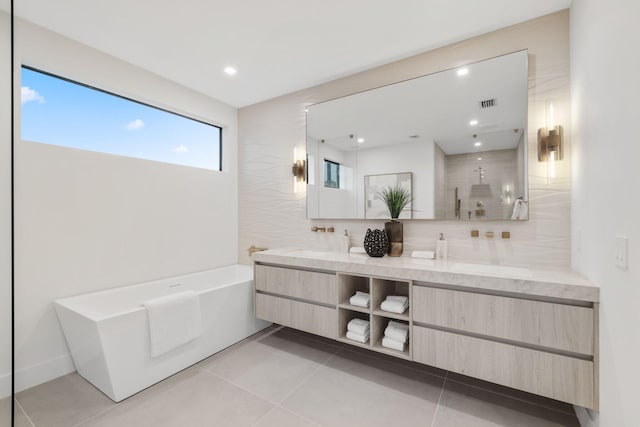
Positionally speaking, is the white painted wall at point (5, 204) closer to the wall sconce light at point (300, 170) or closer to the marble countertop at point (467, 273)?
the marble countertop at point (467, 273)

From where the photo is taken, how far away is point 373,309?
222 centimetres

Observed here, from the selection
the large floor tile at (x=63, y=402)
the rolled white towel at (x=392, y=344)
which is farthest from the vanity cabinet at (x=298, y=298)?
the large floor tile at (x=63, y=402)

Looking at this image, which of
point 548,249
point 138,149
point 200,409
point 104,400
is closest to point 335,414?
point 200,409

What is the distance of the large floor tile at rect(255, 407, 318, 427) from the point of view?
1.74 meters

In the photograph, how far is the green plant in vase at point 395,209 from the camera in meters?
2.58

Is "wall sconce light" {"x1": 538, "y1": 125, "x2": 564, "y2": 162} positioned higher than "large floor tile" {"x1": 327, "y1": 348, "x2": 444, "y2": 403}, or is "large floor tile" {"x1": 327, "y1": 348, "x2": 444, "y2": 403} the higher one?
"wall sconce light" {"x1": 538, "y1": 125, "x2": 564, "y2": 162}

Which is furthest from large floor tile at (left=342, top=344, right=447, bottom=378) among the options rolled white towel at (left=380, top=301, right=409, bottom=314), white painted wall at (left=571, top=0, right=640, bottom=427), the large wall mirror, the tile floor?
the large wall mirror

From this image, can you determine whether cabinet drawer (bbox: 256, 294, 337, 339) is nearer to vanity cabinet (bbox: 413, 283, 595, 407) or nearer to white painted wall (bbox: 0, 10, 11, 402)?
vanity cabinet (bbox: 413, 283, 595, 407)

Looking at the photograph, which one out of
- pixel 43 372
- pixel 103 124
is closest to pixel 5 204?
pixel 103 124

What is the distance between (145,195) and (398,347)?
2.77 m

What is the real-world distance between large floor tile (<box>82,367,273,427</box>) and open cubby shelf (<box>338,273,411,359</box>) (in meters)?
0.85

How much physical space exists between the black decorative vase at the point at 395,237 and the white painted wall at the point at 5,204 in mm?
2769

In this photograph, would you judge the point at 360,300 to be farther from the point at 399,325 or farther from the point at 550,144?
the point at 550,144

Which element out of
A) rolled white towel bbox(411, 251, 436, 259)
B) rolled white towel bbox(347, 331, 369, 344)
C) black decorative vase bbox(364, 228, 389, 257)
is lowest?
rolled white towel bbox(347, 331, 369, 344)
